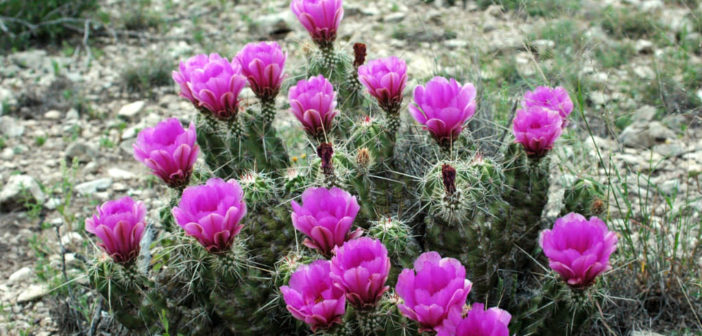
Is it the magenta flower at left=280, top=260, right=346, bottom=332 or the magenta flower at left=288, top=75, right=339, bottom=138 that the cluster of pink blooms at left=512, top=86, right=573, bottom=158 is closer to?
the magenta flower at left=288, top=75, right=339, bottom=138

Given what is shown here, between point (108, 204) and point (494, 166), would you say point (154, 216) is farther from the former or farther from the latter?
point (494, 166)

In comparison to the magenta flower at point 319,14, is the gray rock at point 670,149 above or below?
below

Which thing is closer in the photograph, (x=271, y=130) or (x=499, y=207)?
(x=499, y=207)

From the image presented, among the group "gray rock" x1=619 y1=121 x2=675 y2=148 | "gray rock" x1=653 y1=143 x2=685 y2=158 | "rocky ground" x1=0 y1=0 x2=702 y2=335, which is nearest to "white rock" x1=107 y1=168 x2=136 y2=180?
"rocky ground" x1=0 y1=0 x2=702 y2=335

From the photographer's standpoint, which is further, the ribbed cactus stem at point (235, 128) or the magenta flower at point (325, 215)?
the ribbed cactus stem at point (235, 128)

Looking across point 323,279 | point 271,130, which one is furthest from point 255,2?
point 323,279

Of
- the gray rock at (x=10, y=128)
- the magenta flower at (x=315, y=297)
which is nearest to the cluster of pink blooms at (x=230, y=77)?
the magenta flower at (x=315, y=297)

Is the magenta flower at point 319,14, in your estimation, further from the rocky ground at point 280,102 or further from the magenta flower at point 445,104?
the magenta flower at point 445,104
